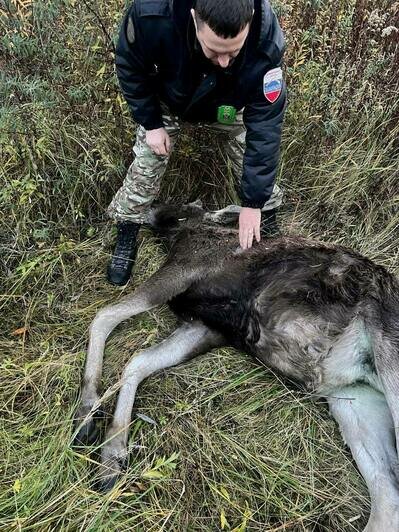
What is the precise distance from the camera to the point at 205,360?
3.79 meters

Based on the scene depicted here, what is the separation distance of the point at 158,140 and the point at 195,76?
55 centimetres

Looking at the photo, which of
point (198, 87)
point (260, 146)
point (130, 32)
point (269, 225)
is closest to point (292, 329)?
point (260, 146)

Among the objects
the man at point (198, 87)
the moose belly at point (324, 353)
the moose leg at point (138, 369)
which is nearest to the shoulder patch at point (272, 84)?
the man at point (198, 87)

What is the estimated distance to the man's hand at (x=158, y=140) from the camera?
12.7ft

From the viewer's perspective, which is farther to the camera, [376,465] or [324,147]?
[324,147]

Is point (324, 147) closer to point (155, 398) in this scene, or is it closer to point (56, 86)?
point (56, 86)

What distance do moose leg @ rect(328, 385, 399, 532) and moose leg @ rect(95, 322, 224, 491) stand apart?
90cm

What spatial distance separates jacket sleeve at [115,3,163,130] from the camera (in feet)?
11.2

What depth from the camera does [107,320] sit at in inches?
146

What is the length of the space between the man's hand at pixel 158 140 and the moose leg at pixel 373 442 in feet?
6.32

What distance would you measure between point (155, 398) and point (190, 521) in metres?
0.77

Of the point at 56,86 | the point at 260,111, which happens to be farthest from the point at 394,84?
the point at 56,86

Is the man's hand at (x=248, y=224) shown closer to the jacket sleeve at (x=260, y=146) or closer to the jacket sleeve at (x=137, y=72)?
the jacket sleeve at (x=260, y=146)

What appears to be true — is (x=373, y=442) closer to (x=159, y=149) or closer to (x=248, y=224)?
(x=248, y=224)
